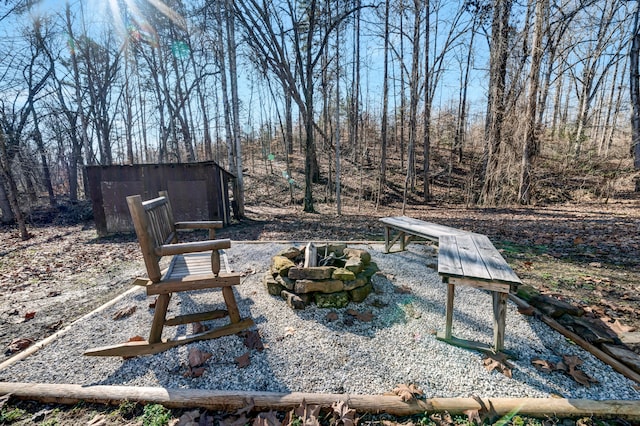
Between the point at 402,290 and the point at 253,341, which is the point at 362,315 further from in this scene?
the point at 253,341

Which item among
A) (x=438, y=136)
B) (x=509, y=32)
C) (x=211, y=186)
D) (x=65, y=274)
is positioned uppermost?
(x=509, y=32)

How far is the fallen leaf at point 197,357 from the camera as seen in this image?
2148 mm

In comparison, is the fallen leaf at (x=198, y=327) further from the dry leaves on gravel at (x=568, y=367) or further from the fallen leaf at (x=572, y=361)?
the fallen leaf at (x=572, y=361)

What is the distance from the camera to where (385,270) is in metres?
3.93

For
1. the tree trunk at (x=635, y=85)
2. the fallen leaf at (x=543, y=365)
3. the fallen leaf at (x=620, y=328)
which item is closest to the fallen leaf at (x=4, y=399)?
the fallen leaf at (x=543, y=365)

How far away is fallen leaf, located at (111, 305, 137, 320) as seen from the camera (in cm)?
295

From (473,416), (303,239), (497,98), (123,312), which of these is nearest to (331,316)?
(473,416)

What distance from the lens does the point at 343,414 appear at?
1.68m

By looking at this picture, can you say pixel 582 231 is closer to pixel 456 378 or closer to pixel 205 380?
pixel 456 378

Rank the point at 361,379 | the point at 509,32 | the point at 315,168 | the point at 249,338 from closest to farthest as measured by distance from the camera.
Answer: the point at 361,379 → the point at 249,338 → the point at 509,32 → the point at 315,168

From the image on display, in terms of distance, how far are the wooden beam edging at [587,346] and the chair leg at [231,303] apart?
2928 mm

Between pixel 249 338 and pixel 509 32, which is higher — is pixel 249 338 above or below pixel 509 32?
below

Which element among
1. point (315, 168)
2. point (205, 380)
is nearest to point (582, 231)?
point (205, 380)

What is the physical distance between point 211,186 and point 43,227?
682 centimetres
